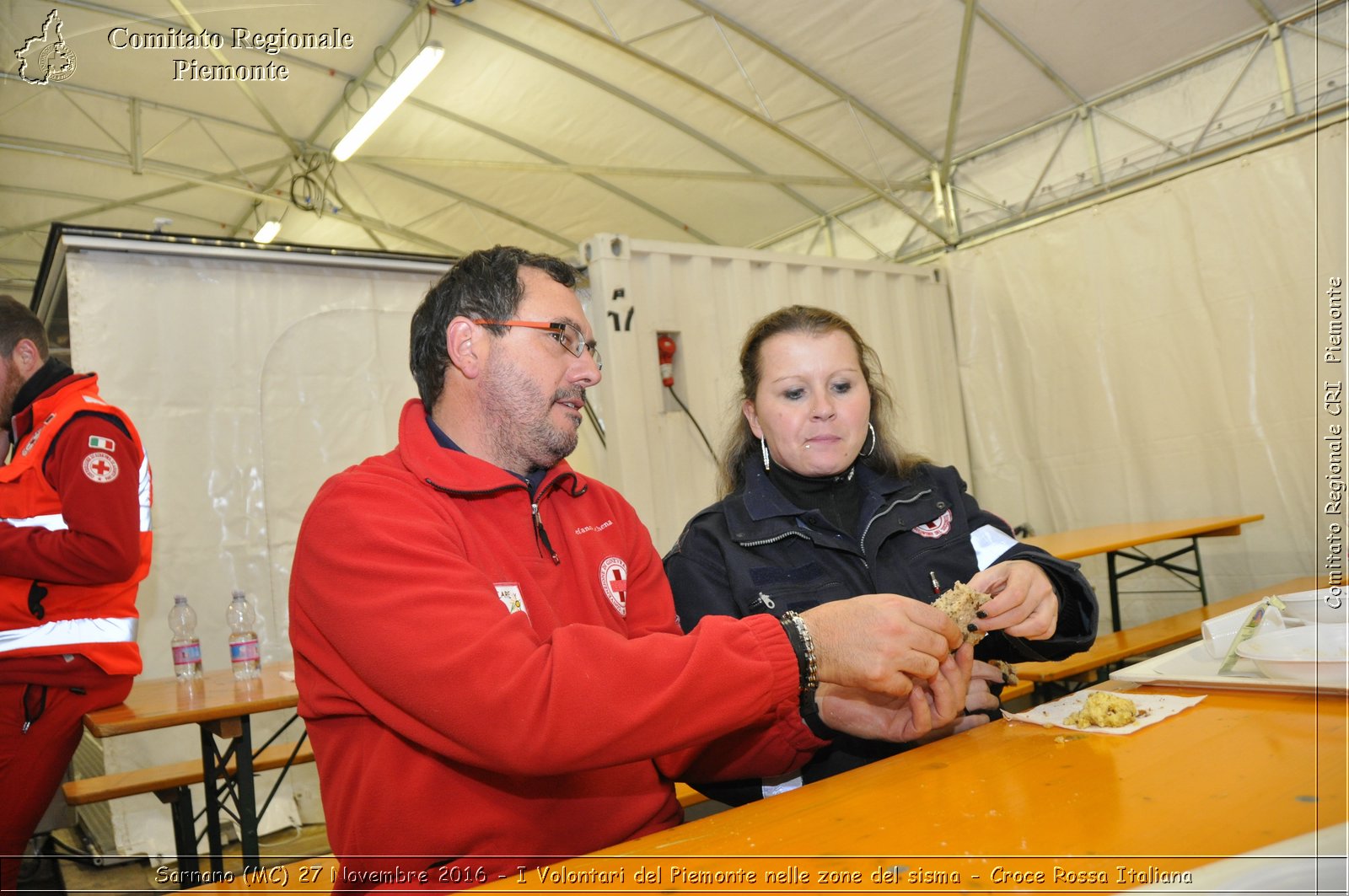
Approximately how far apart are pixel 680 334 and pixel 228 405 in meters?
2.51

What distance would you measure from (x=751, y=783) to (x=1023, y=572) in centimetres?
69

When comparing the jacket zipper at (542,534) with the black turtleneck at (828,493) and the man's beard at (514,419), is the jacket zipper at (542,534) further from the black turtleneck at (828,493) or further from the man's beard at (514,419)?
the black turtleneck at (828,493)

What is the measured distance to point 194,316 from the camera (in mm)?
4773

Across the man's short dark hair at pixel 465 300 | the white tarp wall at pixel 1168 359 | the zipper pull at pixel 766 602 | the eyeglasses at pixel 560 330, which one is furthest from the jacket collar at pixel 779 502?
the white tarp wall at pixel 1168 359

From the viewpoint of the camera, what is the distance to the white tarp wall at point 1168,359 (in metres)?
5.32

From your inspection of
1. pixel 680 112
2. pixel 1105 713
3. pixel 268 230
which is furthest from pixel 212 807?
pixel 268 230

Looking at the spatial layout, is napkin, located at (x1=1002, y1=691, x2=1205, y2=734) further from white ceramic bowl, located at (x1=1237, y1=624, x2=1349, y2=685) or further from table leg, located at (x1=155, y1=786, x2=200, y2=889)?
table leg, located at (x1=155, y1=786, x2=200, y2=889)

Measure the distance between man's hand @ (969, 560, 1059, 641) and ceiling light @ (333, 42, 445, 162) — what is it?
19.3 ft

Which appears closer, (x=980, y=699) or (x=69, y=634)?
(x=980, y=699)

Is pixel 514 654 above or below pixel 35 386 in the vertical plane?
below

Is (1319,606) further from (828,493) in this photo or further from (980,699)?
(828,493)

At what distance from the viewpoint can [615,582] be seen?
1.80 meters

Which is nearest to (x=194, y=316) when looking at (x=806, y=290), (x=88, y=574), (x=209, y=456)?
(x=209, y=456)

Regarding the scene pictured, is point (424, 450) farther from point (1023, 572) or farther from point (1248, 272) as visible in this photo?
point (1248, 272)
